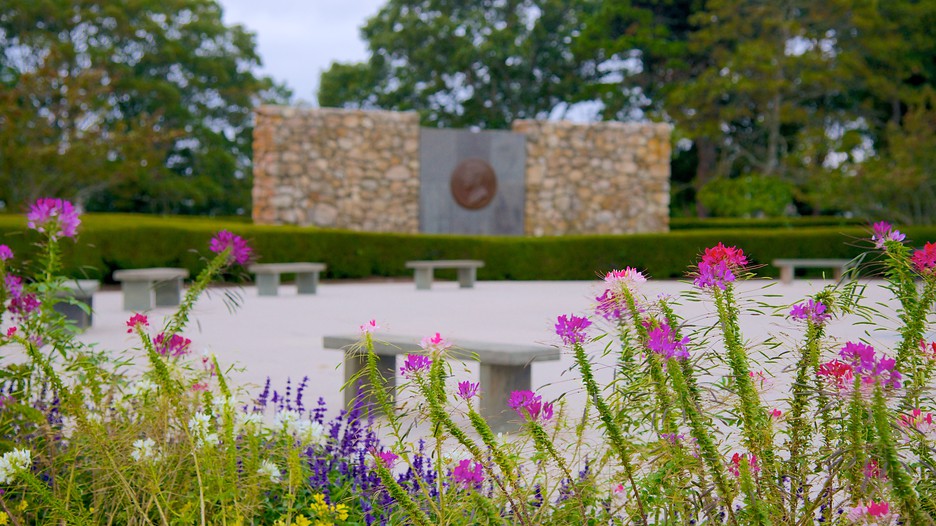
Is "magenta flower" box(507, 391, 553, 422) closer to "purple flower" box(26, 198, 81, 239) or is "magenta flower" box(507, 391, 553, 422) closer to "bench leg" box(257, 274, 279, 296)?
"purple flower" box(26, 198, 81, 239)

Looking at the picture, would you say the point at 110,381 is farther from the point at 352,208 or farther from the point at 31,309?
the point at 352,208

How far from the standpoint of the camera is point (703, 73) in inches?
928

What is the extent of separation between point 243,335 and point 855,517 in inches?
230

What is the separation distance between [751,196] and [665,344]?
21.7 metres

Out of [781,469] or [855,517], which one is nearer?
[855,517]

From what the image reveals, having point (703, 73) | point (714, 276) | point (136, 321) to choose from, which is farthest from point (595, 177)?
point (714, 276)

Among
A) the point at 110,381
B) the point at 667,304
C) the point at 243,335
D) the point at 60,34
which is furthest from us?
the point at 60,34

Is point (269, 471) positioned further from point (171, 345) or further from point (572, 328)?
point (572, 328)

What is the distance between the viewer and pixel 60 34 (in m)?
24.0

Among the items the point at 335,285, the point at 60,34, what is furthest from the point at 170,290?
the point at 60,34

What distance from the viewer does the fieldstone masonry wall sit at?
15859 mm

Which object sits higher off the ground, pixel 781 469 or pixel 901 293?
pixel 901 293

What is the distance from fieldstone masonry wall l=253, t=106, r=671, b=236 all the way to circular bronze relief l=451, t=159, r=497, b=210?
0.78 m

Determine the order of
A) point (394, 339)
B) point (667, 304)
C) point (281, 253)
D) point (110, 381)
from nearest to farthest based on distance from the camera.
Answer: point (667, 304) → point (110, 381) → point (394, 339) → point (281, 253)
